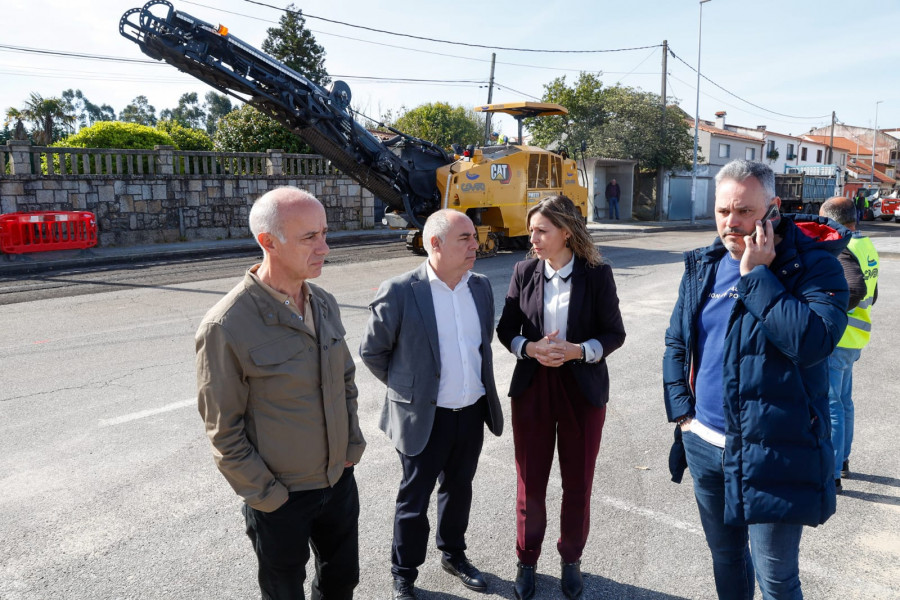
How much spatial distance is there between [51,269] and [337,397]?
13.1 meters

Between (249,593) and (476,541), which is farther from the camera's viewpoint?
(476,541)

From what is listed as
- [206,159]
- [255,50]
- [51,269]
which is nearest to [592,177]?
[206,159]

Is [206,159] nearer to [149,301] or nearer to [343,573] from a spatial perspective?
[149,301]

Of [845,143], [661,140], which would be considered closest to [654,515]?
[661,140]

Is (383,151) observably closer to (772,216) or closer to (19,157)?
(19,157)

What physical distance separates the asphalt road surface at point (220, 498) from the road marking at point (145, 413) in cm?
2

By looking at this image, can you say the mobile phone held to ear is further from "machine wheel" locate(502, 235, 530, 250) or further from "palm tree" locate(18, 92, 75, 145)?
"palm tree" locate(18, 92, 75, 145)

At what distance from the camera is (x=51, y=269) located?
1297 cm

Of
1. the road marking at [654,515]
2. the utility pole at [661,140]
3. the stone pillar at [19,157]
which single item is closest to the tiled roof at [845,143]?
the utility pole at [661,140]

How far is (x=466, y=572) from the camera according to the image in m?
3.03

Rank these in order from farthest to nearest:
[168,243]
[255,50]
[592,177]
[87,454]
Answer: [592,177] → [168,243] → [255,50] → [87,454]

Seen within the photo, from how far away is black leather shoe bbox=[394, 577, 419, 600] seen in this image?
9.37ft

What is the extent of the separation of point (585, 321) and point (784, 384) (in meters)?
1.03

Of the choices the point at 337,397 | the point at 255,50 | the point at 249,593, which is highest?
the point at 255,50
